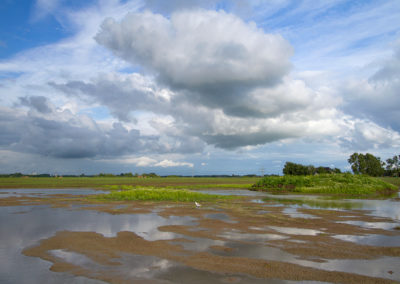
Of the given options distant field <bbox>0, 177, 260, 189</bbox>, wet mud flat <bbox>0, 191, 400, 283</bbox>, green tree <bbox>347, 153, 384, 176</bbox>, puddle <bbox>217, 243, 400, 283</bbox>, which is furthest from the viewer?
green tree <bbox>347, 153, 384, 176</bbox>

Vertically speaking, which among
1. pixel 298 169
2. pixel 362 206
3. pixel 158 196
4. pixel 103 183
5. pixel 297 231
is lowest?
pixel 362 206

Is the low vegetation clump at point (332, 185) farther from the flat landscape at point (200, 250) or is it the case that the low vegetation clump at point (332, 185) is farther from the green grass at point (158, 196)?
the flat landscape at point (200, 250)

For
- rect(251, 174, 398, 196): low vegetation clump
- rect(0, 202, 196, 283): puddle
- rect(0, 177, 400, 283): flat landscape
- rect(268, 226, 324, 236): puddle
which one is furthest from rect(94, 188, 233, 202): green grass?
rect(251, 174, 398, 196): low vegetation clump

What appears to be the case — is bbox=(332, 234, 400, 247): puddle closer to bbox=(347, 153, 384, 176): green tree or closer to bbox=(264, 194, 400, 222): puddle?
bbox=(264, 194, 400, 222): puddle

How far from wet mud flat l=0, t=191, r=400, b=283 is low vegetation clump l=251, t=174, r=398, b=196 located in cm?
3361

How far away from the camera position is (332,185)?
5103 centimetres

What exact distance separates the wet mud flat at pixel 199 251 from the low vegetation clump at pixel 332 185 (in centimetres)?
3361

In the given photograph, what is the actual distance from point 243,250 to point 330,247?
3.69m

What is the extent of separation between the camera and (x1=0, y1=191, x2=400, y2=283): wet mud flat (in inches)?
332

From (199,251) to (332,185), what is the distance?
46.8 metres

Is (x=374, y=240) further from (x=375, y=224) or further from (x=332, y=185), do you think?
(x=332, y=185)

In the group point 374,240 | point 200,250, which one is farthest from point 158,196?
point 374,240

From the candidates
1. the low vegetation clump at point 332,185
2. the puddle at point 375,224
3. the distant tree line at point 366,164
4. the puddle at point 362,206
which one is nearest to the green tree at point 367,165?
the distant tree line at point 366,164

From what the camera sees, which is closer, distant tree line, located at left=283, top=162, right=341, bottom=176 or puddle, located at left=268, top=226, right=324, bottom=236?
puddle, located at left=268, top=226, right=324, bottom=236
